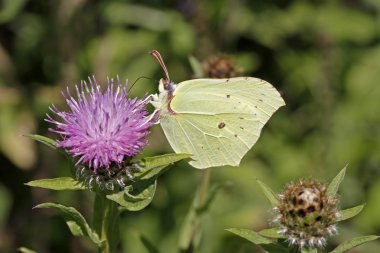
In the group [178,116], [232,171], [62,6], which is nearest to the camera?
[178,116]

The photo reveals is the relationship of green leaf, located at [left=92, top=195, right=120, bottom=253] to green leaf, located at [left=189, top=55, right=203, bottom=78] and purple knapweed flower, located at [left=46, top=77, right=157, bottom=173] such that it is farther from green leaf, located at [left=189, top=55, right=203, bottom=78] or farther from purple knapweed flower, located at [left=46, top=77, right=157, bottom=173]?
green leaf, located at [left=189, top=55, right=203, bottom=78]

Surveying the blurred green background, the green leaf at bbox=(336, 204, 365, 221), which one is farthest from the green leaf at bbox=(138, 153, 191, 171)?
the blurred green background

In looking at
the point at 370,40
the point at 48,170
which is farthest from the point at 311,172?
the point at 48,170

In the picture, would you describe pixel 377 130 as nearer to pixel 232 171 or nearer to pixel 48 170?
pixel 232 171

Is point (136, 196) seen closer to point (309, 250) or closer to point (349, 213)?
point (309, 250)

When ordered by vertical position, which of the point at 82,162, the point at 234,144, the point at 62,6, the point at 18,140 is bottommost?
the point at 18,140

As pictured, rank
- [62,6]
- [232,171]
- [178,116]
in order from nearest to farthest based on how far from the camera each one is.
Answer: [178,116]
[62,6]
[232,171]
